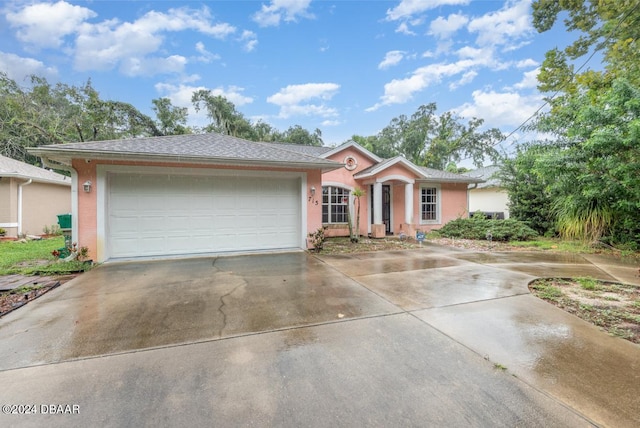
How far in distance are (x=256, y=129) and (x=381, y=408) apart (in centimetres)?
2875

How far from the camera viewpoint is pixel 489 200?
16.9m

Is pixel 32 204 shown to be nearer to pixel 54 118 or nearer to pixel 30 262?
pixel 30 262

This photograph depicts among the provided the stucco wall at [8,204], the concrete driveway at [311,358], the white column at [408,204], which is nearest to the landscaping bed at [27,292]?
the concrete driveway at [311,358]

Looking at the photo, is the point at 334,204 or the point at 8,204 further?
the point at 334,204

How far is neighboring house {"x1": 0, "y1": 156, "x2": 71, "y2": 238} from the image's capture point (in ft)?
35.6

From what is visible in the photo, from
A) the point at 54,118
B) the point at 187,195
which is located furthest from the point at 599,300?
the point at 54,118

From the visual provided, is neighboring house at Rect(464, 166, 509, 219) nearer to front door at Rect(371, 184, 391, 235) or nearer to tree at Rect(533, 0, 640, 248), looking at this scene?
tree at Rect(533, 0, 640, 248)

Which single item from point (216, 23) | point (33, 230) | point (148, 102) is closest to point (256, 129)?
point (148, 102)

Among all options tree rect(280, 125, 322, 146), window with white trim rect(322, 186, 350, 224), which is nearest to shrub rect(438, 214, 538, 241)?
window with white trim rect(322, 186, 350, 224)

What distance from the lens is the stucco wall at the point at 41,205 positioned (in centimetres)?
1177

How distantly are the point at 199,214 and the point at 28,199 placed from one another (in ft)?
33.6

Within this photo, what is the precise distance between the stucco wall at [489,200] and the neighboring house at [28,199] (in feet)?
76.6

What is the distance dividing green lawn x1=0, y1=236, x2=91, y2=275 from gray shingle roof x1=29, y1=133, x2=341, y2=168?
260cm

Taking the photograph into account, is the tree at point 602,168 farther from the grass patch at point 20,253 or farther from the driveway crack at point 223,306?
the grass patch at point 20,253
